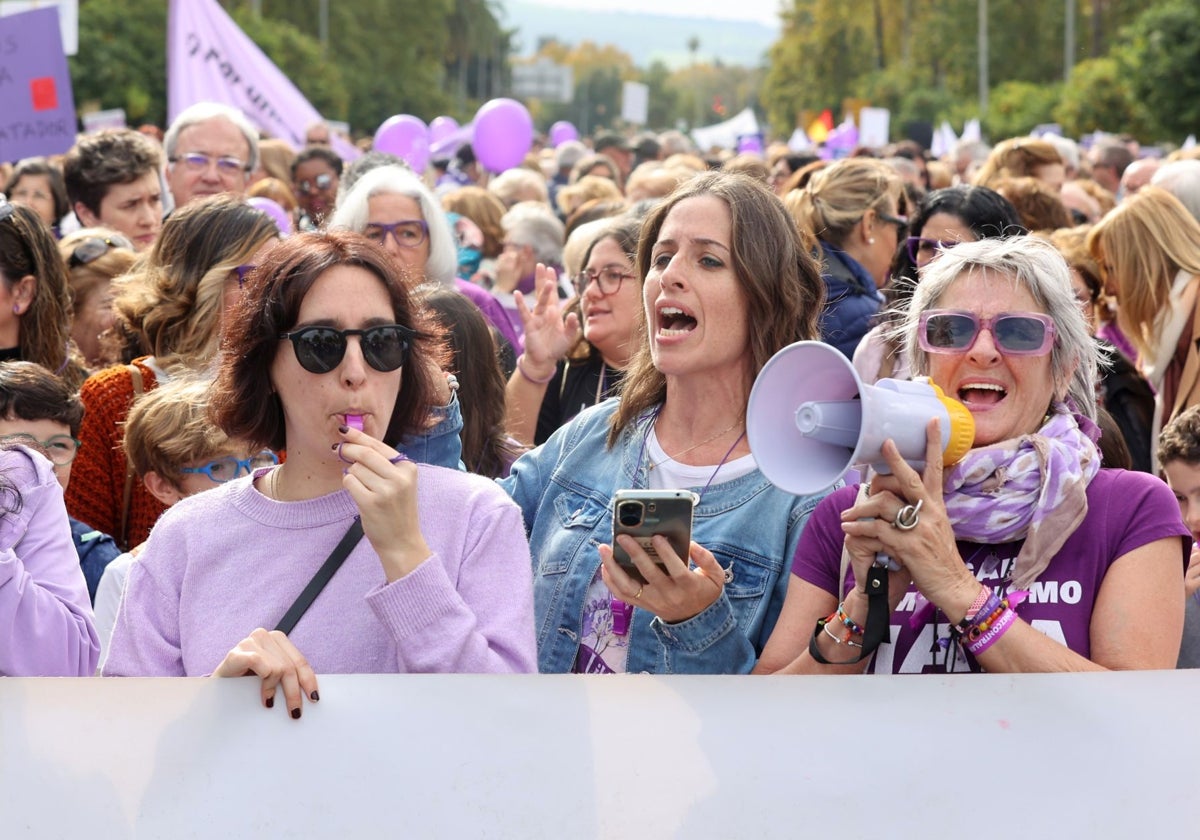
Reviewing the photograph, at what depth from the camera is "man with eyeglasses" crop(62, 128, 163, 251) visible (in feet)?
20.1

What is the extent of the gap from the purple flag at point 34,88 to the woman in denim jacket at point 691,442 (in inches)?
179

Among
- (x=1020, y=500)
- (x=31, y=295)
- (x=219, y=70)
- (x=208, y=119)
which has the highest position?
(x=219, y=70)

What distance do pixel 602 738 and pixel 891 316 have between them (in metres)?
2.88

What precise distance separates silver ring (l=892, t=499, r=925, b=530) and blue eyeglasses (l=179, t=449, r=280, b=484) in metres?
1.65

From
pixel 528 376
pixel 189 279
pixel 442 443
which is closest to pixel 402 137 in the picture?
pixel 528 376

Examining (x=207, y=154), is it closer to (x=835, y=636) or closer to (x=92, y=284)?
(x=92, y=284)

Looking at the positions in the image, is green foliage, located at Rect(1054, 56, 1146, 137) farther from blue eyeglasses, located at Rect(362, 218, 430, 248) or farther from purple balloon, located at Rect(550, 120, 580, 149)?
blue eyeglasses, located at Rect(362, 218, 430, 248)

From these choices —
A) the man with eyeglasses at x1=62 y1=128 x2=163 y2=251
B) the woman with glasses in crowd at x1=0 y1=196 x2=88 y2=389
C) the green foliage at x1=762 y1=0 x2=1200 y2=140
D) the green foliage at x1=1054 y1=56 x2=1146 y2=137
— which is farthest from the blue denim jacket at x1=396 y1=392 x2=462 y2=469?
the green foliage at x1=1054 y1=56 x2=1146 y2=137

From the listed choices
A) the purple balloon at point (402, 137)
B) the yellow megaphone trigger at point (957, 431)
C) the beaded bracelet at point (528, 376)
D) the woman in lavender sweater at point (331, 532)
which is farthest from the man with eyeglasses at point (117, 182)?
the purple balloon at point (402, 137)

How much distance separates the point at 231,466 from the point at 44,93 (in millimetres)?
4180

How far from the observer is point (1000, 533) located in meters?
2.65

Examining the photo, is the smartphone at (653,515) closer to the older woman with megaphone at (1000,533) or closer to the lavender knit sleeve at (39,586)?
the older woman with megaphone at (1000,533)

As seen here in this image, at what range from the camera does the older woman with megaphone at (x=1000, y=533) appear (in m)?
2.52

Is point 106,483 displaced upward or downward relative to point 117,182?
downward
